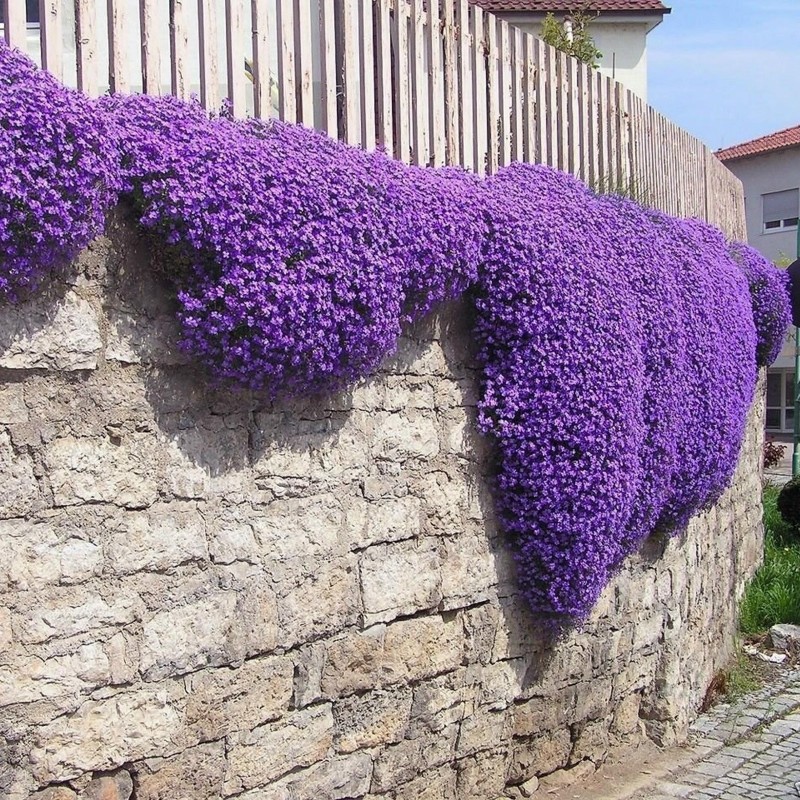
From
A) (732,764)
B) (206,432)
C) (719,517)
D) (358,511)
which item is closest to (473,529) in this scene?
(358,511)

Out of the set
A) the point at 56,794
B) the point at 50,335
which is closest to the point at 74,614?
the point at 56,794

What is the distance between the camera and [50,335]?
3.01 m

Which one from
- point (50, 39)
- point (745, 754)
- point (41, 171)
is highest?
point (50, 39)

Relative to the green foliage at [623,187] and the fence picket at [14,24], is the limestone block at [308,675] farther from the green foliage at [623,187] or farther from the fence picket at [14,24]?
the green foliage at [623,187]

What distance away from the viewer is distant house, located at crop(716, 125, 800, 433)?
29875mm

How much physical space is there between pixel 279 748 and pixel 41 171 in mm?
2045

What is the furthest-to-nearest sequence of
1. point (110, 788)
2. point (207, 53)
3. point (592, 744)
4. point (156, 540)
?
point (592, 744) < point (207, 53) < point (156, 540) < point (110, 788)

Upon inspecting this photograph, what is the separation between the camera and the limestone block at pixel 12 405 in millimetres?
2928

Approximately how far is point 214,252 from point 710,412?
3.82 meters

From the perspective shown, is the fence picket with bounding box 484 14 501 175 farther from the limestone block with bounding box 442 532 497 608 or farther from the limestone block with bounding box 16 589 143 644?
the limestone block with bounding box 16 589 143 644

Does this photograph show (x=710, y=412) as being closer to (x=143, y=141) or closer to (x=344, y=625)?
(x=344, y=625)

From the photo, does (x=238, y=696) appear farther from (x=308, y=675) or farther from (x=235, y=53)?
(x=235, y=53)

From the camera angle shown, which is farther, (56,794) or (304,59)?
(304,59)

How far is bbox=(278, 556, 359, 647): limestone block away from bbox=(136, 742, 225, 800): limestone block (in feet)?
1.48
